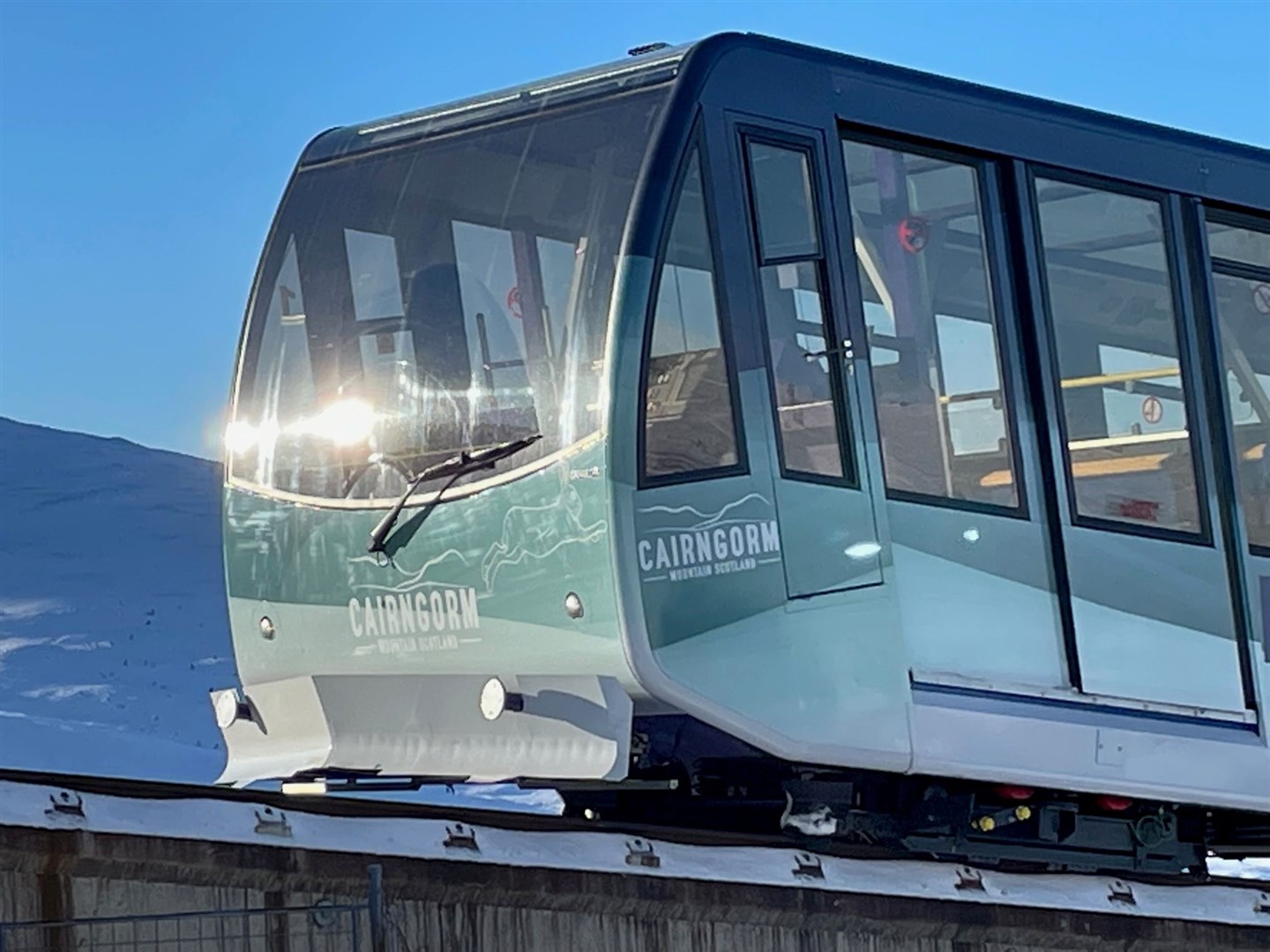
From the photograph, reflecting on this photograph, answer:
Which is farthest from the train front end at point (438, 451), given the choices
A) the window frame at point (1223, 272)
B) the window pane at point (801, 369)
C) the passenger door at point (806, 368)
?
the window frame at point (1223, 272)

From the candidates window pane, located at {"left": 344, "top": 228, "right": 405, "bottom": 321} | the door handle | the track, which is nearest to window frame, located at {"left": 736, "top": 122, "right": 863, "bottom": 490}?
the door handle

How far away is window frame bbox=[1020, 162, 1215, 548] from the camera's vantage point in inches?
309

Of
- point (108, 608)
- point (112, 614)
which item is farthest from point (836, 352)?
point (108, 608)

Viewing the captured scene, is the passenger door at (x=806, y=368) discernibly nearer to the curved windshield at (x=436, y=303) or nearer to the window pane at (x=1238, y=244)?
the curved windshield at (x=436, y=303)

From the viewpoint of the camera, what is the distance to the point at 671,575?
6.85 meters

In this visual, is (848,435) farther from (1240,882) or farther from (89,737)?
(89,737)

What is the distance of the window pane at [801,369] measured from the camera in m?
7.15

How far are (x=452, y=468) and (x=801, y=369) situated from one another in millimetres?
1105

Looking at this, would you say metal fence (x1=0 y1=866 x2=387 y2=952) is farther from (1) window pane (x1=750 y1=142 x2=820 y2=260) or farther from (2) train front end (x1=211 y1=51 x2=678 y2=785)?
(1) window pane (x1=750 y1=142 x2=820 y2=260)

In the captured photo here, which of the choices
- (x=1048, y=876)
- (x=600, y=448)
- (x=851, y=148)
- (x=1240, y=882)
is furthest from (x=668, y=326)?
(x=1240, y=882)

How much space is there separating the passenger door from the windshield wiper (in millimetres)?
766

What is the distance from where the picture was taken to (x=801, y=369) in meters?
7.21

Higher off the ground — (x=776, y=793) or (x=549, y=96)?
(x=549, y=96)

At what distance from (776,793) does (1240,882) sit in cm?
155
